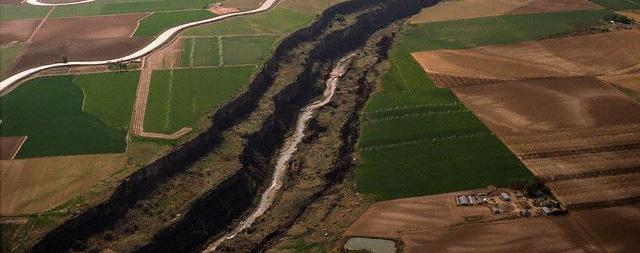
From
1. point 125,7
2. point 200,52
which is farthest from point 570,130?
point 125,7

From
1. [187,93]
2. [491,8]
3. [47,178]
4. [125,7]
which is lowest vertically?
[47,178]

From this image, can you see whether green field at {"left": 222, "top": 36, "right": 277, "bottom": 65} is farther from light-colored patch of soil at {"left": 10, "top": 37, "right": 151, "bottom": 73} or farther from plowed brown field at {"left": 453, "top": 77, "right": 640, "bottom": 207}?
plowed brown field at {"left": 453, "top": 77, "right": 640, "bottom": 207}

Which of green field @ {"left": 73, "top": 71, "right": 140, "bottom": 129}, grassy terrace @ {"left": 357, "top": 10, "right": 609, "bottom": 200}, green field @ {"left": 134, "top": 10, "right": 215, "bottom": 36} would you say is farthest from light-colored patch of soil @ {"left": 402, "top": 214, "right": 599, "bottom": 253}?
green field @ {"left": 134, "top": 10, "right": 215, "bottom": 36}

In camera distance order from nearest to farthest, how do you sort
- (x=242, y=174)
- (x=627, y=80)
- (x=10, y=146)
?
(x=10, y=146)
(x=242, y=174)
(x=627, y=80)

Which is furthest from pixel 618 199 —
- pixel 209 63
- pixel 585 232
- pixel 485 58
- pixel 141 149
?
pixel 209 63

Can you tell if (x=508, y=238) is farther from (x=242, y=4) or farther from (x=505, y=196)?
(x=242, y=4)

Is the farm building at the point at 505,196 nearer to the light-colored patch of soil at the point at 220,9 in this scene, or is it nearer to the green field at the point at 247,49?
the green field at the point at 247,49

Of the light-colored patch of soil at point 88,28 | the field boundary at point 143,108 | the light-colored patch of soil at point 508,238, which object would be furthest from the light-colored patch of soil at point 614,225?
the light-colored patch of soil at point 88,28
